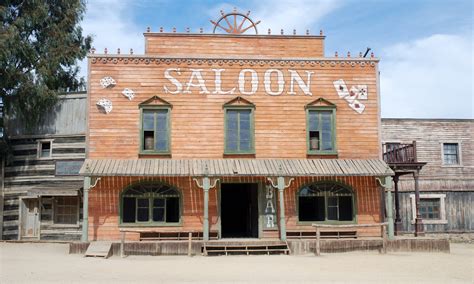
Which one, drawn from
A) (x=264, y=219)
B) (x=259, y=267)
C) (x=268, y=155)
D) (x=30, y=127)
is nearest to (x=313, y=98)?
(x=268, y=155)

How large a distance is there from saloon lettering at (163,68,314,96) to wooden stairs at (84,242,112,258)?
5.77 metres

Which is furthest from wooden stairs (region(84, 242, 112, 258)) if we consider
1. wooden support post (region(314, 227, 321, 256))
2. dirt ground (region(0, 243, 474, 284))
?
wooden support post (region(314, 227, 321, 256))

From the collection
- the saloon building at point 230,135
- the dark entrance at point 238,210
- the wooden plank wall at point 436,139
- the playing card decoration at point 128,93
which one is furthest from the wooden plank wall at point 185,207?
the wooden plank wall at point 436,139

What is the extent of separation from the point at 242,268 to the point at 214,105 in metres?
7.47

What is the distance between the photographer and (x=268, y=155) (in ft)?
65.0

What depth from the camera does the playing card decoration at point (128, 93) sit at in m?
19.8

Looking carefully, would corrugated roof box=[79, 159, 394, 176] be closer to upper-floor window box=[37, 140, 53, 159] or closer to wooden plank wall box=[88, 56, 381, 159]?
wooden plank wall box=[88, 56, 381, 159]

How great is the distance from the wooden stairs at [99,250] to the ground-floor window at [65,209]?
5752 mm

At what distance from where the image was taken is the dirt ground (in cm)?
1209

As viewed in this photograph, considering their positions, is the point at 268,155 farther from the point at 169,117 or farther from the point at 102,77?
the point at 102,77

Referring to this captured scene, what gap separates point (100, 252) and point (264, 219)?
5.78m

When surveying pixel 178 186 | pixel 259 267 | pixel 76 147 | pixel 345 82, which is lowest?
pixel 259 267

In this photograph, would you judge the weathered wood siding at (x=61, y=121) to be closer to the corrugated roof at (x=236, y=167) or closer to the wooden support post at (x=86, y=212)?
the corrugated roof at (x=236, y=167)

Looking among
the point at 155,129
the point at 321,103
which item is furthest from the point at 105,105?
the point at 321,103
